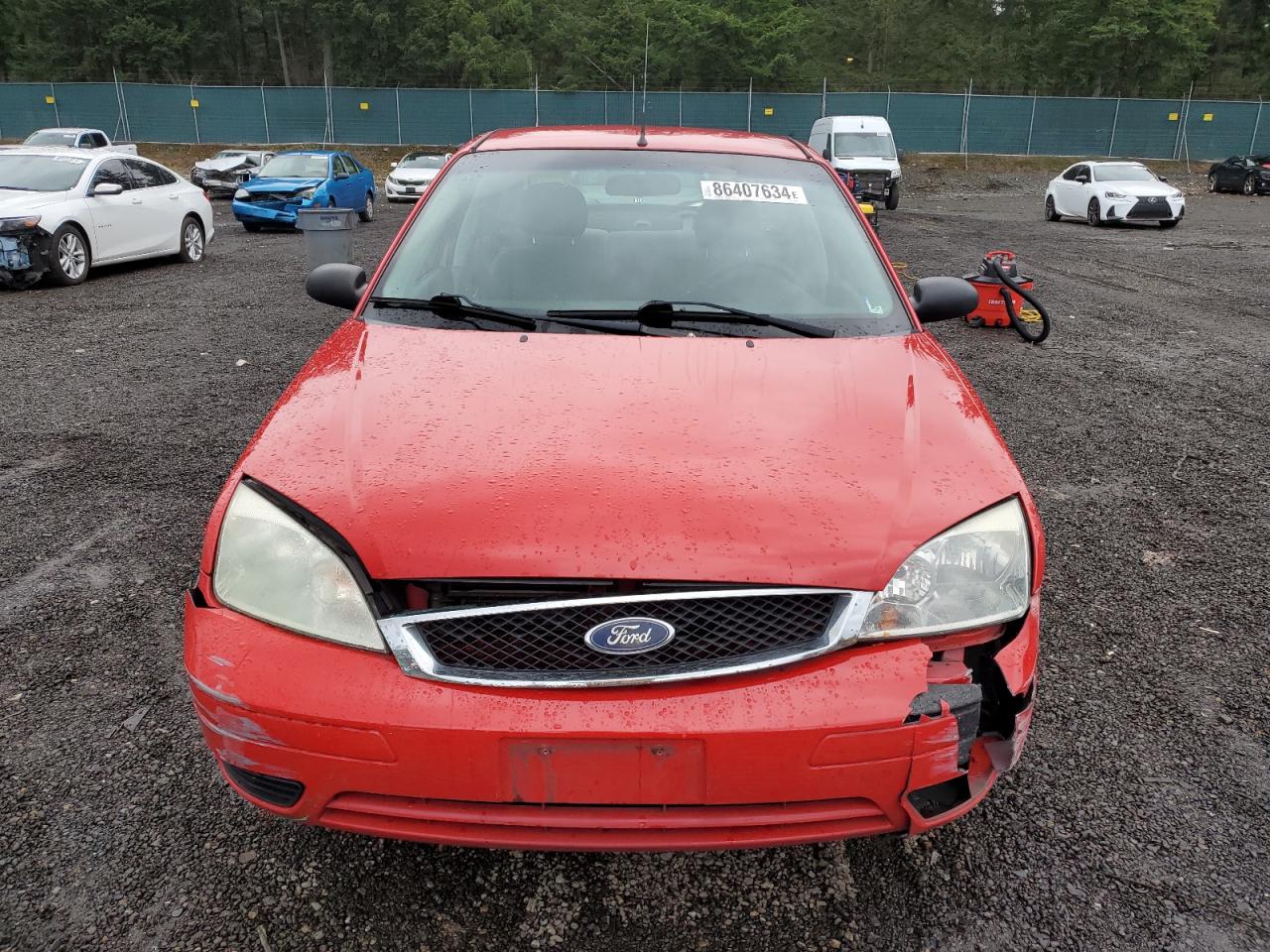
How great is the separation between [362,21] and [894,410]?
58.9m

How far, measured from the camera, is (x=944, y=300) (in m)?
3.12

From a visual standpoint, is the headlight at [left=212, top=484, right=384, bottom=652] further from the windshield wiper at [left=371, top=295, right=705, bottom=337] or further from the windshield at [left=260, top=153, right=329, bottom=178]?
→ the windshield at [left=260, top=153, right=329, bottom=178]

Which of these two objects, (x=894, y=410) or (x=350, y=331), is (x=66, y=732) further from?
(x=894, y=410)

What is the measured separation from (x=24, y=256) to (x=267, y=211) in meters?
7.45

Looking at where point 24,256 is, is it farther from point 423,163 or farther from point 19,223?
point 423,163

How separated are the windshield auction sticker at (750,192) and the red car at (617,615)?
117 centimetres

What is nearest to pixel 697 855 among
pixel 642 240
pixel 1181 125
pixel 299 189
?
pixel 642 240

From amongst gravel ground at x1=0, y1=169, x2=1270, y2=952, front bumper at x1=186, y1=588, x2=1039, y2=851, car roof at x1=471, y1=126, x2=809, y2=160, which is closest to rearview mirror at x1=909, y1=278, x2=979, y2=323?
car roof at x1=471, y1=126, x2=809, y2=160

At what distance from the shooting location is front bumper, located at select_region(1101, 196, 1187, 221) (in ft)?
60.8

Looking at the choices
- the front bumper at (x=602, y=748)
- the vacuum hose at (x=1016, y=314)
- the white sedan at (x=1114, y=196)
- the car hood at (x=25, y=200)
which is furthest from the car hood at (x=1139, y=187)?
the front bumper at (x=602, y=748)

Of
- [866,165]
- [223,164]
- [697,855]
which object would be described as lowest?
[697,855]

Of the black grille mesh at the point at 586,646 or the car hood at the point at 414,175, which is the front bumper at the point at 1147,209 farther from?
the black grille mesh at the point at 586,646

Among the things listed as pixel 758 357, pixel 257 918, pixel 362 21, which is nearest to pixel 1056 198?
pixel 758 357

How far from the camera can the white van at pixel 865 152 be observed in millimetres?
24062
